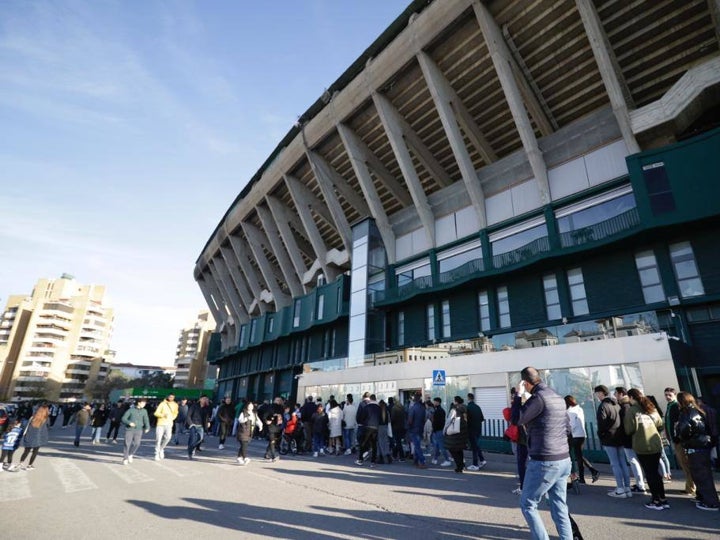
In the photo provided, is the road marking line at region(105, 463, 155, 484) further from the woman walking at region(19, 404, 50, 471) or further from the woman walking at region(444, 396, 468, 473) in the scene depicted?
the woman walking at region(444, 396, 468, 473)

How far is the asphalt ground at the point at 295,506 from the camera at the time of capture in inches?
175

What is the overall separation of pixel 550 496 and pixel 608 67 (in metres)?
19.1

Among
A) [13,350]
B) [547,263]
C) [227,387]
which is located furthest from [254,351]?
[13,350]

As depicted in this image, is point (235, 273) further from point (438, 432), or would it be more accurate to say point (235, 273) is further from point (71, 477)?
point (71, 477)

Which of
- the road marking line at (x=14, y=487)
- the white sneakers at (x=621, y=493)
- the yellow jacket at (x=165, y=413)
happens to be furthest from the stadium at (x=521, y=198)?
the road marking line at (x=14, y=487)

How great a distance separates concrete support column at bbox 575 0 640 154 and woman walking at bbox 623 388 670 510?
49.9 feet

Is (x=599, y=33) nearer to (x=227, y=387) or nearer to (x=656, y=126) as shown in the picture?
(x=656, y=126)

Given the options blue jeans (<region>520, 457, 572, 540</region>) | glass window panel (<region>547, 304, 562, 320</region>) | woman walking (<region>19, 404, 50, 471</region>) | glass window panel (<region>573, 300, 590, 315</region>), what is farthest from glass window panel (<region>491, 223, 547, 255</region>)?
woman walking (<region>19, 404, 50, 471</region>)

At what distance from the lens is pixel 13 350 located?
262ft

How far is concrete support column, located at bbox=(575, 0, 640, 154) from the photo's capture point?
1634cm

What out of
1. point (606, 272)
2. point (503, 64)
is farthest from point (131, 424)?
point (503, 64)

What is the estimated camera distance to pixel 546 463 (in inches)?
140

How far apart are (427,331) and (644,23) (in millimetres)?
18491

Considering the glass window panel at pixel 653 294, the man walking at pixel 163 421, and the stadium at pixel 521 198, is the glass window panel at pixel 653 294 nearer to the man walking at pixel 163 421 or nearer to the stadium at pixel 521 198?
the stadium at pixel 521 198
